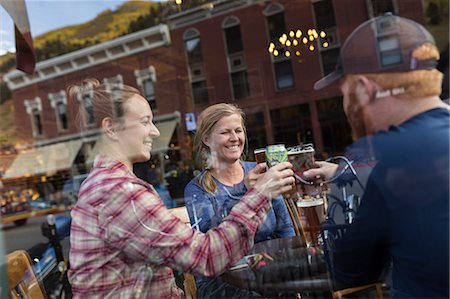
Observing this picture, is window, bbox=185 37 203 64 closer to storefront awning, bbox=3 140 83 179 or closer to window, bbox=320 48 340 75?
window, bbox=320 48 340 75

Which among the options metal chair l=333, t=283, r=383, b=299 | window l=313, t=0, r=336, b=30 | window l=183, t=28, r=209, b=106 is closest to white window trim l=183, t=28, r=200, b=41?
window l=183, t=28, r=209, b=106

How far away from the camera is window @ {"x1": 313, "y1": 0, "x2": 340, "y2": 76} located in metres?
1.22

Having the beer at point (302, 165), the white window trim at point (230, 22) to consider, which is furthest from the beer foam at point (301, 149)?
the white window trim at point (230, 22)

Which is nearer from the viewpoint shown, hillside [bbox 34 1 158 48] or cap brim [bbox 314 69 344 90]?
cap brim [bbox 314 69 344 90]

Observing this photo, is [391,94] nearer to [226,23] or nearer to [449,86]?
[449,86]

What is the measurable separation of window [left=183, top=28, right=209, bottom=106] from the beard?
1.08 m

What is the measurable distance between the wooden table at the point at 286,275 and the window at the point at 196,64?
1.04 m

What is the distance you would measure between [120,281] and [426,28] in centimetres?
107

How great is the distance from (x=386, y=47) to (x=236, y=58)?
1113mm

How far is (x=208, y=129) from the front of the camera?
1.58 m

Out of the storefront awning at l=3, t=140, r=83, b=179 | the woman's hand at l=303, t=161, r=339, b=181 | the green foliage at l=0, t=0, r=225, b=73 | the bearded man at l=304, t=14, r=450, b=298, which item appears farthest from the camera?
the storefront awning at l=3, t=140, r=83, b=179

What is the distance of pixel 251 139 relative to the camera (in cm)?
159

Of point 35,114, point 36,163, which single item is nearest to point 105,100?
point 35,114

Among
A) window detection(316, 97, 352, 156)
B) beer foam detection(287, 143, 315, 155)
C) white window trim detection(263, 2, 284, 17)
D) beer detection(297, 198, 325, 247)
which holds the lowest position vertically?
beer detection(297, 198, 325, 247)
